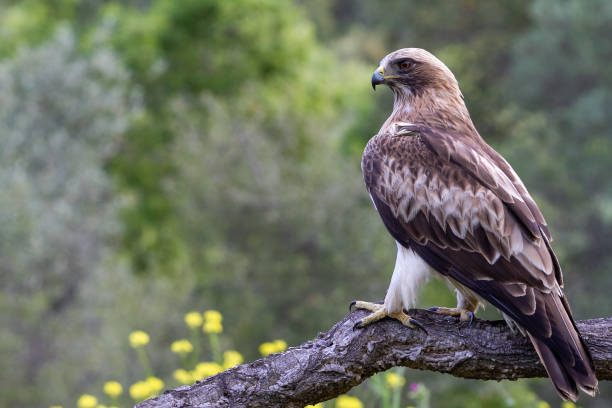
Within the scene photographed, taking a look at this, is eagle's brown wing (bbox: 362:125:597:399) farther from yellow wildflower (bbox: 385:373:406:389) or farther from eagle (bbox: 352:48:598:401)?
yellow wildflower (bbox: 385:373:406:389)

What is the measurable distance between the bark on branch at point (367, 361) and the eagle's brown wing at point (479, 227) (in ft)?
0.55

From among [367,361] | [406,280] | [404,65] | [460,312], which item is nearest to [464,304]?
[460,312]

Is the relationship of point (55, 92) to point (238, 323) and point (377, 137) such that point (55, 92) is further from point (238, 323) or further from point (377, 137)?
point (377, 137)

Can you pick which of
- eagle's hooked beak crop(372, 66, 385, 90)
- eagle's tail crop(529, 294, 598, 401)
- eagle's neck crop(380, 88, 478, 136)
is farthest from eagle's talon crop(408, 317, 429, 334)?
eagle's hooked beak crop(372, 66, 385, 90)

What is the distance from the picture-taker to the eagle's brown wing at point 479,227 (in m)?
4.48

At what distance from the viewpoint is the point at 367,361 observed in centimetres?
460

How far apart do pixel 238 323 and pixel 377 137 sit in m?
17.9

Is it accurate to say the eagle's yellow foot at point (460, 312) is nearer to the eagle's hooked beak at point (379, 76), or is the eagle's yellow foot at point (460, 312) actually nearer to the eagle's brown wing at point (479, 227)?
the eagle's brown wing at point (479, 227)

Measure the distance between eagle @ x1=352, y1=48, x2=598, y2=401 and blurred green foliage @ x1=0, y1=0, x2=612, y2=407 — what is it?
36.5 feet

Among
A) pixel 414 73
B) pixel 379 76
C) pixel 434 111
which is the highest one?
pixel 379 76

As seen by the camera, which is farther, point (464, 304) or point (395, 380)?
point (395, 380)

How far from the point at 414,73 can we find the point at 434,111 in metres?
0.36

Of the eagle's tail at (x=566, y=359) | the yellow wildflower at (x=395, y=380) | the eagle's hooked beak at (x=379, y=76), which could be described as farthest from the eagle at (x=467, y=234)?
the yellow wildflower at (x=395, y=380)

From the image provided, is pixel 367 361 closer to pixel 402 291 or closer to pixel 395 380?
pixel 402 291
